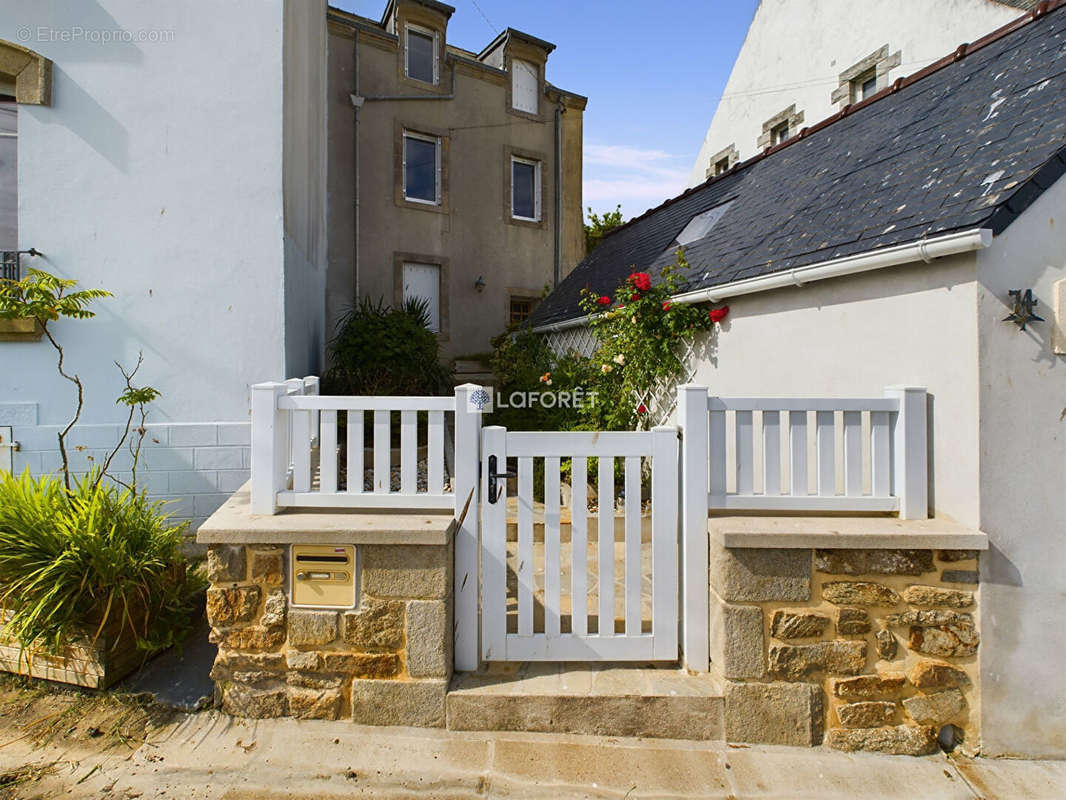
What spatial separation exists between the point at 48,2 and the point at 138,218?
179cm

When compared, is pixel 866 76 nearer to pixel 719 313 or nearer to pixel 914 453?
pixel 719 313

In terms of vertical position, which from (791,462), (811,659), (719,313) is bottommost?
(811,659)

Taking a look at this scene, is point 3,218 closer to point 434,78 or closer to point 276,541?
point 276,541

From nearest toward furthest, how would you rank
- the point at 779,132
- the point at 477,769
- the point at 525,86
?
the point at 477,769 < the point at 779,132 < the point at 525,86

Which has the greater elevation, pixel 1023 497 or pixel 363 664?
pixel 1023 497

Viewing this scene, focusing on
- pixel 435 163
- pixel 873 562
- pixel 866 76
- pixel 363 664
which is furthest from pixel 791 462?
pixel 435 163

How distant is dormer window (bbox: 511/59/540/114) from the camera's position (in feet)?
45.5

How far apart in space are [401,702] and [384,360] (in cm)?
518

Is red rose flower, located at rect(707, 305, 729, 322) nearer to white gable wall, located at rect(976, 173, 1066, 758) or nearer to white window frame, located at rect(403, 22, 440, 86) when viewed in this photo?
white gable wall, located at rect(976, 173, 1066, 758)

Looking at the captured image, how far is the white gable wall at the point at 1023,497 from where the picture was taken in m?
2.62

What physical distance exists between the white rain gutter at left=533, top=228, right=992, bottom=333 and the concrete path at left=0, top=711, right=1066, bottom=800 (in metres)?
2.17

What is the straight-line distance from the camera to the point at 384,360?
7.48 m

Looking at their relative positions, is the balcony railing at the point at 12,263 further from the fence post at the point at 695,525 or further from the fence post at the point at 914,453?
the fence post at the point at 914,453

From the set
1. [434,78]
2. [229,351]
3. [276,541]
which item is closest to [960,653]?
[276,541]
